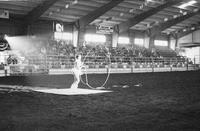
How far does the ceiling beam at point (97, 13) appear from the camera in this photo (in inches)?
1085

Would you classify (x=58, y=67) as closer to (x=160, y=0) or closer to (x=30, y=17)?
(x=30, y=17)

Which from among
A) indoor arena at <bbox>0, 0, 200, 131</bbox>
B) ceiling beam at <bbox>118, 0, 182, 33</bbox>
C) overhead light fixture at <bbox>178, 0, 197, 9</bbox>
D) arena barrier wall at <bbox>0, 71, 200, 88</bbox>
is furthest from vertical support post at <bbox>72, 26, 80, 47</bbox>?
arena barrier wall at <bbox>0, 71, 200, 88</bbox>

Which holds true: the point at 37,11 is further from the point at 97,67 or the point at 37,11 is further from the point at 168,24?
the point at 168,24

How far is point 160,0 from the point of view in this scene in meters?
29.4

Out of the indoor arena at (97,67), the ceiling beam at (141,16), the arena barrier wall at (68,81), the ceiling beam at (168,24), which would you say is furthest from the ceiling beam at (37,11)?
the ceiling beam at (168,24)

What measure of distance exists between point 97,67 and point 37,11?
8.96 meters

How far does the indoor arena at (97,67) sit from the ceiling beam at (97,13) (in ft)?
0.36

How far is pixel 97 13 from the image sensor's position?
29.2 metres

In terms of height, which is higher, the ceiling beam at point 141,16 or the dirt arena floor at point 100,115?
the ceiling beam at point 141,16

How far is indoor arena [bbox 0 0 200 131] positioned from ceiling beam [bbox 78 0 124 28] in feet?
0.36

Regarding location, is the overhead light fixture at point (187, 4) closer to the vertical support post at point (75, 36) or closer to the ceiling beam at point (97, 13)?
the ceiling beam at point (97, 13)

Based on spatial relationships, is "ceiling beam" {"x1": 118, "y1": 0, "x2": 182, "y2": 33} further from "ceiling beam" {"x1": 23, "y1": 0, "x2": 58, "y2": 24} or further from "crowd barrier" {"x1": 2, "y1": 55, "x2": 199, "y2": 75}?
"ceiling beam" {"x1": 23, "y1": 0, "x2": 58, "y2": 24}

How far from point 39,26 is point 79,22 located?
15.9 ft

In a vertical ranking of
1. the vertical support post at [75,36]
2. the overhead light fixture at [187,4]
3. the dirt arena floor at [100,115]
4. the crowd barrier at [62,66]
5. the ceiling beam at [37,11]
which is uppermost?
the overhead light fixture at [187,4]
